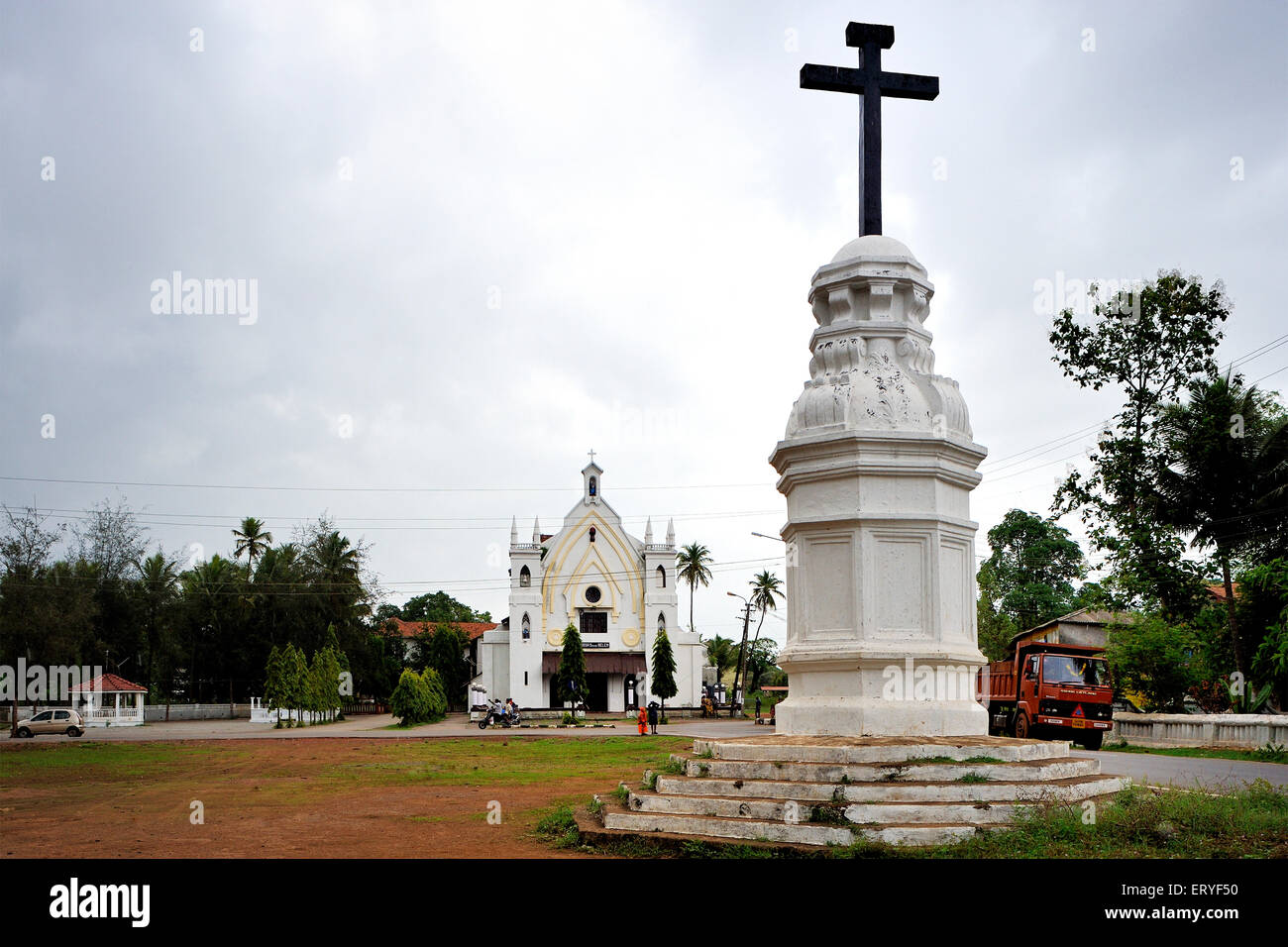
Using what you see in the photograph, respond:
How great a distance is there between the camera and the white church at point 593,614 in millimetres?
54000

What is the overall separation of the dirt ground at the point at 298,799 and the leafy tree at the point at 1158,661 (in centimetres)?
1561

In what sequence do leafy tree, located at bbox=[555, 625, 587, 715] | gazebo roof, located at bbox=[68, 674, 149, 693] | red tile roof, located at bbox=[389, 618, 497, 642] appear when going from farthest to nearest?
red tile roof, located at bbox=[389, 618, 497, 642] → leafy tree, located at bbox=[555, 625, 587, 715] → gazebo roof, located at bbox=[68, 674, 149, 693]

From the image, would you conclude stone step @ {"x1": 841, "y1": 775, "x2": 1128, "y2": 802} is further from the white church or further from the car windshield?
the white church

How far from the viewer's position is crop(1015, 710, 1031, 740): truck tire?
2223cm

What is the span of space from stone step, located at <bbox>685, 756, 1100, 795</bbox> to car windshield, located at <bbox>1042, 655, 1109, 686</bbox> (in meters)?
14.9

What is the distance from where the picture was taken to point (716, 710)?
53.0 m

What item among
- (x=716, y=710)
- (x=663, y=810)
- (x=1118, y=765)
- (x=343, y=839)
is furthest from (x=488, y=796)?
(x=716, y=710)

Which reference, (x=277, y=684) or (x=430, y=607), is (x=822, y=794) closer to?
(x=277, y=684)

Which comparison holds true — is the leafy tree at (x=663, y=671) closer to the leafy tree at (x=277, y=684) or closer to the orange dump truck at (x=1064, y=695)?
the leafy tree at (x=277, y=684)

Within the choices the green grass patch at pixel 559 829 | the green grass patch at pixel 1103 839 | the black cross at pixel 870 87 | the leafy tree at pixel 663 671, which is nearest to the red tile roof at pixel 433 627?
the leafy tree at pixel 663 671

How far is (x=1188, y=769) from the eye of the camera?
50.0 ft

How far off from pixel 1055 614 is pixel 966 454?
57020 millimetres

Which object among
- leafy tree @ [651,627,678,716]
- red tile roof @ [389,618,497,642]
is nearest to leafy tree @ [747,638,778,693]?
red tile roof @ [389,618,497,642]

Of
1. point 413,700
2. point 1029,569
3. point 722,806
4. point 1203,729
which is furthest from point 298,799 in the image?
point 1029,569
